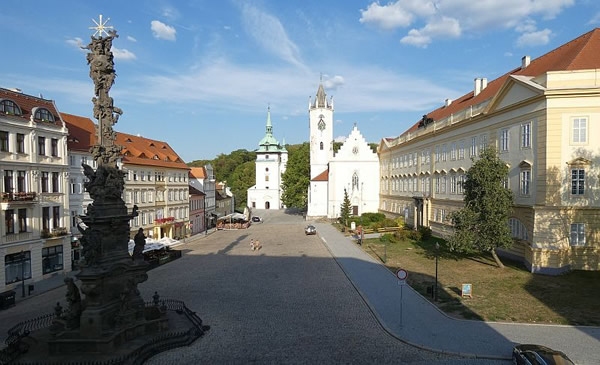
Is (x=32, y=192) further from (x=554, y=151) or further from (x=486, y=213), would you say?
(x=554, y=151)

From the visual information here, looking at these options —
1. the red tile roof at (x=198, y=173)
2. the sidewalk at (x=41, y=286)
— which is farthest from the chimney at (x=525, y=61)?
the red tile roof at (x=198, y=173)

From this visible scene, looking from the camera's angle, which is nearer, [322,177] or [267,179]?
[322,177]

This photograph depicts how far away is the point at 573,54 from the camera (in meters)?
22.6

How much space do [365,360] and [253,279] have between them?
11.5m

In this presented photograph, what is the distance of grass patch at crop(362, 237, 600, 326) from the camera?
15078 millimetres

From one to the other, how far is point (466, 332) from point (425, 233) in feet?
74.6

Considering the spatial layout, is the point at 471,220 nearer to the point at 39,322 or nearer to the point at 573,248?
the point at 573,248

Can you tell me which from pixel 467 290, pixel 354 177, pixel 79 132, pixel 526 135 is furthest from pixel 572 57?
pixel 354 177

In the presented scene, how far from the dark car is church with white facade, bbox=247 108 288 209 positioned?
80.8m

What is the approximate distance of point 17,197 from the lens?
881 inches

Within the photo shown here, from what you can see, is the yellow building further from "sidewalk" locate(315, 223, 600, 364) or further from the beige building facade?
the beige building facade

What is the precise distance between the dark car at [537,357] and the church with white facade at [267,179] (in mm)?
80790

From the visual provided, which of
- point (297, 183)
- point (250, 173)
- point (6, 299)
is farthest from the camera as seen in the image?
point (250, 173)

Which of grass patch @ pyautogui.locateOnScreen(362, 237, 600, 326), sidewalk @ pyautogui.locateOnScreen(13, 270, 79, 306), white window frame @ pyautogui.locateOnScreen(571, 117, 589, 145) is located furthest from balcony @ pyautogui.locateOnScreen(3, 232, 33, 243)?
white window frame @ pyautogui.locateOnScreen(571, 117, 589, 145)
